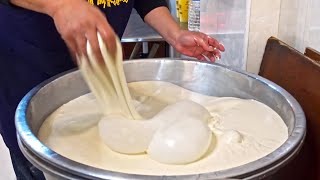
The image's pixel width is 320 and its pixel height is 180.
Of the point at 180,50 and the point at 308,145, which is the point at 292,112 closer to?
the point at 308,145

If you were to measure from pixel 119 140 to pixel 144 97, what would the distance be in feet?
0.81

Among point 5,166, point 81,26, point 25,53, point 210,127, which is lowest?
point 5,166

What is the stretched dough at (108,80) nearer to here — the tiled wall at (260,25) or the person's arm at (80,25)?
the person's arm at (80,25)

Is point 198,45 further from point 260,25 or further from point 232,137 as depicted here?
point 232,137

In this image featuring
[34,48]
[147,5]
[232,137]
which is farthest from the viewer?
[147,5]

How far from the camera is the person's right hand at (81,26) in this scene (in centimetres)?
64

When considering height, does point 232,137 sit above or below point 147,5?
below

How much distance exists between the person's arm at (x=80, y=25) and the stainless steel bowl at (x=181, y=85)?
17 centimetres

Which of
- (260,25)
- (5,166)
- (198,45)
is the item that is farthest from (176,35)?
(5,166)

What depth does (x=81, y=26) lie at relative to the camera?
2.10 ft

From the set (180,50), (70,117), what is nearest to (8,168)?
(70,117)

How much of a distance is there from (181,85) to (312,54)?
32cm

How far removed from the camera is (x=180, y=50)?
1.02 m

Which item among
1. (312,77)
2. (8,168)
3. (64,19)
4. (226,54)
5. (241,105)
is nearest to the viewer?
(64,19)
